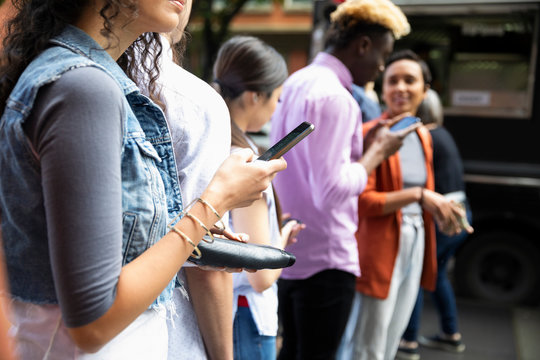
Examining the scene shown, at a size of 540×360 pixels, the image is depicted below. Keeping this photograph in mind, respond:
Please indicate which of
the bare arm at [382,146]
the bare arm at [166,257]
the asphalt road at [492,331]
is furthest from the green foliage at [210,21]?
the bare arm at [166,257]

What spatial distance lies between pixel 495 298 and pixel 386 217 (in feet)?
10.5

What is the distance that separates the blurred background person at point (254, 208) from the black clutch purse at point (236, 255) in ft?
1.70

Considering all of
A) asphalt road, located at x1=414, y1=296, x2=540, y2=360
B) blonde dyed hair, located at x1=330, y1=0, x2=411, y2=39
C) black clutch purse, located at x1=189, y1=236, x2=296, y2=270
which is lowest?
asphalt road, located at x1=414, y1=296, x2=540, y2=360

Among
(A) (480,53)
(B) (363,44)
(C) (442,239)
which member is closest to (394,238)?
(B) (363,44)

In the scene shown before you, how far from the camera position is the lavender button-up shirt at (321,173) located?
2.62 m

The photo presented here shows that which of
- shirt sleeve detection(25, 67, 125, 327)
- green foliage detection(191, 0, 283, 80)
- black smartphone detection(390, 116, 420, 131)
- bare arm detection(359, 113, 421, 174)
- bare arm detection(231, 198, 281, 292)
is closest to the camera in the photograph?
shirt sleeve detection(25, 67, 125, 327)

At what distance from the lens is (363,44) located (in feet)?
9.98

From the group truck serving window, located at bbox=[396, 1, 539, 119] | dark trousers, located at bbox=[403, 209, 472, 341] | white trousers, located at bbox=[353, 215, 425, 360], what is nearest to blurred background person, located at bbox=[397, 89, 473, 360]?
Answer: dark trousers, located at bbox=[403, 209, 472, 341]

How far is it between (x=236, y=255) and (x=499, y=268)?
17.2 feet

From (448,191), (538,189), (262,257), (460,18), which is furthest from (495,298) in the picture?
(262,257)

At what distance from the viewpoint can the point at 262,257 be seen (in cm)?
141

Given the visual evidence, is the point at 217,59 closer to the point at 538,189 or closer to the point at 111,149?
the point at 111,149

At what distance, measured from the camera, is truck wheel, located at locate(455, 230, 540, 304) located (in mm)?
5836

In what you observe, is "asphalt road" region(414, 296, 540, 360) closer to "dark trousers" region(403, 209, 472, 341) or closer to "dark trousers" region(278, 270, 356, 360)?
"dark trousers" region(403, 209, 472, 341)
